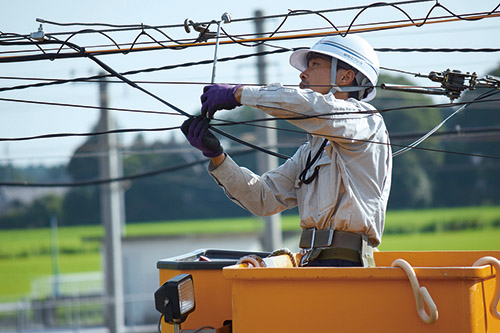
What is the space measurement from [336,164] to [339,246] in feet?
1.34

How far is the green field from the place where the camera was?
45.1 metres

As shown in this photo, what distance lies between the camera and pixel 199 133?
349 cm

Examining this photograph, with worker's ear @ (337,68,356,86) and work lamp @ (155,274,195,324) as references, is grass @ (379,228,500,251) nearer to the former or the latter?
worker's ear @ (337,68,356,86)

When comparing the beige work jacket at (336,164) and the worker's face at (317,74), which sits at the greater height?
the worker's face at (317,74)

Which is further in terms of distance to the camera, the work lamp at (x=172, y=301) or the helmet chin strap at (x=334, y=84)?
the helmet chin strap at (x=334, y=84)

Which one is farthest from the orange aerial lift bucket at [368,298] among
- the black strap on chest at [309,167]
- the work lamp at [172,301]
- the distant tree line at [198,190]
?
the distant tree line at [198,190]

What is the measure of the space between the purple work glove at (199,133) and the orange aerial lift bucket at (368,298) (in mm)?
708

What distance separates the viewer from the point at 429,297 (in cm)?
282

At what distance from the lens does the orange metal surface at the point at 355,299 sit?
2.88m

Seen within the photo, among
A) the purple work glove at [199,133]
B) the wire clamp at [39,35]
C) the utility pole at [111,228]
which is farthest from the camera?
the utility pole at [111,228]

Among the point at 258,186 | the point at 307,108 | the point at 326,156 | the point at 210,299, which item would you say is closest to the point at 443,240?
the point at 258,186

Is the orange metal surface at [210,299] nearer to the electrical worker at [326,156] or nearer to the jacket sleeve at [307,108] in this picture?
the electrical worker at [326,156]

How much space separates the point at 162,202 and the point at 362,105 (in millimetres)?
49189

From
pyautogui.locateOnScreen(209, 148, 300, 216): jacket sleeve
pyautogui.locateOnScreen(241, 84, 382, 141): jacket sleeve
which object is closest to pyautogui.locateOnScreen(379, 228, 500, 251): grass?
pyautogui.locateOnScreen(209, 148, 300, 216): jacket sleeve
